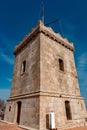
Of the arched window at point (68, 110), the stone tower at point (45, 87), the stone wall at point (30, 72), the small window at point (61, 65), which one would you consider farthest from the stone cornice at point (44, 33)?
the arched window at point (68, 110)

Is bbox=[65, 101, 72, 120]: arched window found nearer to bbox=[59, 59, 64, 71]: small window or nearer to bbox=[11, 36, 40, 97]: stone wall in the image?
bbox=[59, 59, 64, 71]: small window

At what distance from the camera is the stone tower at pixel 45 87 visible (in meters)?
8.09

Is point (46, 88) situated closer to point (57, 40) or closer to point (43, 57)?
point (43, 57)

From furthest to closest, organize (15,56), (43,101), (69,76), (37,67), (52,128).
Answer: (15,56) → (69,76) → (37,67) → (43,101) → (52,128)

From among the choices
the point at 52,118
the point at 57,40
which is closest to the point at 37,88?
the point at 52,118

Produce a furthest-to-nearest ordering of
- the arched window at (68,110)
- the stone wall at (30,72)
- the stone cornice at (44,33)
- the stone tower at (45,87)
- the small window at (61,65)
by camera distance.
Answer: the small window at (61,65)
the stone cornice at (44,33)
the arched window at (68,110)
the stone wall at (30,72)
the stone tower at (45,87)

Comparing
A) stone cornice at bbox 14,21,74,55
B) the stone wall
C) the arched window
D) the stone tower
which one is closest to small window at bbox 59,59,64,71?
the stone tower

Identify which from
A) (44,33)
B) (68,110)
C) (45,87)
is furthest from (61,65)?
(68,110)

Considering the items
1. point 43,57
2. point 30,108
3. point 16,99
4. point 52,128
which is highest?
point 43,57

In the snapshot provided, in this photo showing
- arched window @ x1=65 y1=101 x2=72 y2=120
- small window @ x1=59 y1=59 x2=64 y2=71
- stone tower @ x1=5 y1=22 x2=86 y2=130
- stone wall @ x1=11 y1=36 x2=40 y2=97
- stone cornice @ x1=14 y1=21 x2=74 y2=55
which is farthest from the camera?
small window @ x1=59 y1=59 x2=64 y2=71

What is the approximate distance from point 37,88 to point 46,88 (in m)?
0.70

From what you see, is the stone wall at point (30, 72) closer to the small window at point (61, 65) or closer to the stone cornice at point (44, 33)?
the stone cornice at point (44, 33)

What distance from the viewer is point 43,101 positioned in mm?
7957

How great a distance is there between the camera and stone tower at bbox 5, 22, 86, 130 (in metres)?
8.09
